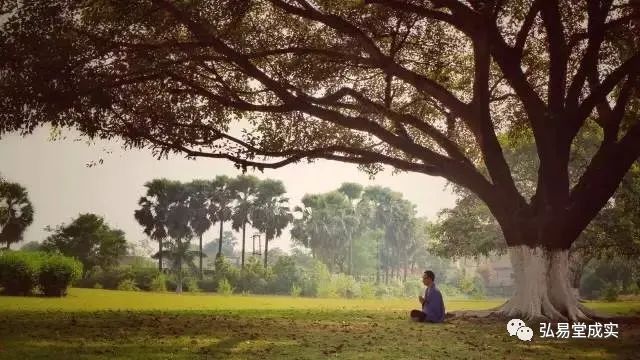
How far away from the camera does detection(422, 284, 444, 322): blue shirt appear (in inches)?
524

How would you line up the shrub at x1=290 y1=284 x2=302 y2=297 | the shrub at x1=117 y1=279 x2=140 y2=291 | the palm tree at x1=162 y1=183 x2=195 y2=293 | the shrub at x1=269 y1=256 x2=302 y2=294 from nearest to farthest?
the shrub at x1=117 y1=279 x2=140 y2=291 < the shrub at x1=290 y1=284 x2=302 y2=297 < the shrub at x1=269 y1=256 x2=302 y2=294 < the palm tree at x1=162 y1=183 x2=195 y2=293

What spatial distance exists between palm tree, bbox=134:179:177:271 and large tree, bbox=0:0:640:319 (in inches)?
1687

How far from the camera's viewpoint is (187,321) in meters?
12.3

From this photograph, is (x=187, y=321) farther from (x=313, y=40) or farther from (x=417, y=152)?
(x=313, y=40)

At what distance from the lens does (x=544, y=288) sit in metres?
14.7

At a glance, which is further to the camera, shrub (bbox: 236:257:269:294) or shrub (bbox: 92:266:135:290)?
shrub (bbox: 236:257:269:294)

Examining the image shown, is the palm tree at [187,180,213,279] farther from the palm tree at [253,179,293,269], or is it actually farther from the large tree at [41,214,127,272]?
the large tree at [41,214,127,272]

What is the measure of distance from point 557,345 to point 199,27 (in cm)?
1033

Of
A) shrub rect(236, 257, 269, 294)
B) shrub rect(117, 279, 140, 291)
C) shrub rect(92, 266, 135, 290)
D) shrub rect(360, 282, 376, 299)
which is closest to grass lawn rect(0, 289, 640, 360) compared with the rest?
shrub rect(117, 279, 140, 291)

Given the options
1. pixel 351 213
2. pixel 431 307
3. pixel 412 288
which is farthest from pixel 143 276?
pixel 351 213

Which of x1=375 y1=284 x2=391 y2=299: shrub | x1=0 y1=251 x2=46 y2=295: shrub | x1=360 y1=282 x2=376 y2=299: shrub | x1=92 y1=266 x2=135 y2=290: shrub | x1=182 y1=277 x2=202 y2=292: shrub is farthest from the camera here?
x1=375 y1=284 x2=391 y2=299: shrub

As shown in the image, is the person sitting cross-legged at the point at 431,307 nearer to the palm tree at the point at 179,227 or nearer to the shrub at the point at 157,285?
the shrub at the point at 157,285

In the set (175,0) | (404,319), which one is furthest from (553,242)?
(175,0)

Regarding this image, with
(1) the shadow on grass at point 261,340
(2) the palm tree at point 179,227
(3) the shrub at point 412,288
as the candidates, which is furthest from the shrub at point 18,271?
(3) the shrub at point 412,288
